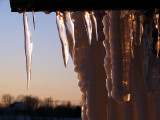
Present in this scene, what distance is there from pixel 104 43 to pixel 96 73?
27 centimetres

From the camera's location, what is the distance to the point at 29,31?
2455 millimetres

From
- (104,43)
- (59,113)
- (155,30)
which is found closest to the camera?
(155,30)

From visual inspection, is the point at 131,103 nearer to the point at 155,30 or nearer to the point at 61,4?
the point at 155,30

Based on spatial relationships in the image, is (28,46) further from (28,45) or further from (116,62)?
(116,62)

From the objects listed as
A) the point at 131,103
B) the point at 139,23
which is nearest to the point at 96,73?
the point at 131,103

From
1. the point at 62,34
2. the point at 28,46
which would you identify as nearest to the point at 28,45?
the point at 28,46

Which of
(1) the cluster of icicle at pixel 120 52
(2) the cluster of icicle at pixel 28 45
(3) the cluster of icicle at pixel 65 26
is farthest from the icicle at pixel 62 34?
(1) the cluster of icicle at pixel 120 52

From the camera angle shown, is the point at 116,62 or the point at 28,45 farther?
the point at 116,62

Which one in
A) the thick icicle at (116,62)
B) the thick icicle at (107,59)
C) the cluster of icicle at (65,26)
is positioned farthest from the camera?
the thick icicle at (107,59)

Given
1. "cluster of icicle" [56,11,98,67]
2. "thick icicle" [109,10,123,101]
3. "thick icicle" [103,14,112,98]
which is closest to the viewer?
"cluster of icicle" [56,11,98,67]

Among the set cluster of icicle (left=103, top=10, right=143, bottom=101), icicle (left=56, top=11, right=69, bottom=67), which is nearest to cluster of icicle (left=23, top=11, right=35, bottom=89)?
icicle (left=56, top=11, right=69, bottom=67)

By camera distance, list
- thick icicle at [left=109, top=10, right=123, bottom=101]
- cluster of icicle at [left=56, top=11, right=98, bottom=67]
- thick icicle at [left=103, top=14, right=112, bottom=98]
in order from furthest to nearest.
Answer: thick icicle at [left=103, top=14, right=112, bottom=98] → thick icicle at [left=109, top=10, right=123, bottom=101] → cluster of icicle at [left=56, top=11, right=98, bottom=67]

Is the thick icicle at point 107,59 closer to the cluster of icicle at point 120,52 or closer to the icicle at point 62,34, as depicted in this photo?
the cluster of icicle at point 120,52

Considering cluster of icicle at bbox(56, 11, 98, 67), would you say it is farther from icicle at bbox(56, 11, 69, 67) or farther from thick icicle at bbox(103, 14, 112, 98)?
thick icicle at bbox(103, 14, 112, 98)
